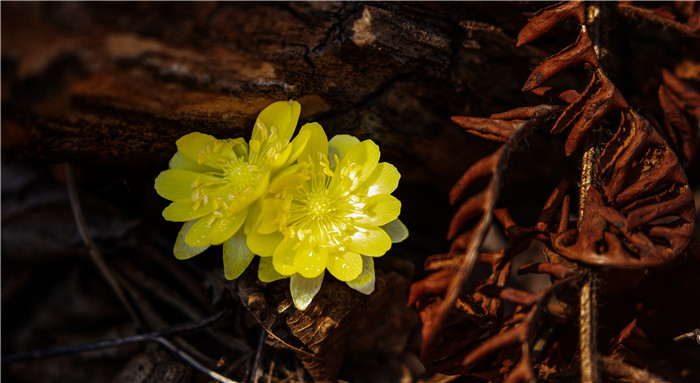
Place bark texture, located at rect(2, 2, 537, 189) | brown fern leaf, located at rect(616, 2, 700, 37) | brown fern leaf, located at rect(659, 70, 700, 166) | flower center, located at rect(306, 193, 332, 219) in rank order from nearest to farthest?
bark texture, located at rect(2, 2, 537, 189)
flower center, located at rect(306, 193, 332, 219)
brown fern leaf, located at rect(616, 2, 700, 37)
brown fern leaf, located at rect(659, 70, 700, 166)

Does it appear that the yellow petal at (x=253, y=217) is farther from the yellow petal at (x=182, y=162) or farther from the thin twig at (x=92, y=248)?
the thin twig at (x=92, y=248)

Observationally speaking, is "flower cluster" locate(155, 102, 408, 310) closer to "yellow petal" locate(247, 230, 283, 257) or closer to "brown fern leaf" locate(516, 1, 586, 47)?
"yellow petal" locate(247, 230, 283, 257)

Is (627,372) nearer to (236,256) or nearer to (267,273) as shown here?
(267,273)

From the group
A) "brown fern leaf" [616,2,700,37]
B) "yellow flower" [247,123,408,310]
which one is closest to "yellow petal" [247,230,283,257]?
"yellow flower" [247,123,408,310]

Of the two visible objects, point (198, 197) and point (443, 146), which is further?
point (443, 146)

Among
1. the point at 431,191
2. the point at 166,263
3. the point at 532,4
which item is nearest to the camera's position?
the point at 532,4

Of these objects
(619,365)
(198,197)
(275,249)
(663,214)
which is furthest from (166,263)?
(663,214)

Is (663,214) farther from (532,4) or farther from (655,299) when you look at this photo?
(532,4)
